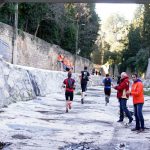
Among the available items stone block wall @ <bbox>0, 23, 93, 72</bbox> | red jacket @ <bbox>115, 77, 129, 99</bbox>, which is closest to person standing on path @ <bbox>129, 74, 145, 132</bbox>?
red jacket @ <bbox>115, 77, 129, 99</bbox>

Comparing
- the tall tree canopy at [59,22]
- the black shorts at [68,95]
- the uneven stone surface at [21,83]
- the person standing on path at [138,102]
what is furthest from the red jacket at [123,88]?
the tall tree canopy at [59,22]

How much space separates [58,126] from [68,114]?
3.29m

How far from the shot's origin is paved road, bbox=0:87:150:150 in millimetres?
10453

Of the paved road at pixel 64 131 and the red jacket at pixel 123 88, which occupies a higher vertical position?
the red jacket at pixel 123 88

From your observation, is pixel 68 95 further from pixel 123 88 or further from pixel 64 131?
pixel 64 131

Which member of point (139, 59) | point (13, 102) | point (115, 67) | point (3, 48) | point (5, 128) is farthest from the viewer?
point (115, 67)

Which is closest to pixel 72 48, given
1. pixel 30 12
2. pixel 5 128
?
pixel 30 12

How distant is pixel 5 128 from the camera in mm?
12242

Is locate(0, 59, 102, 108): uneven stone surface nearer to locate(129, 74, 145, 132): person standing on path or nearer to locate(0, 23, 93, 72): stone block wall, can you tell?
locate(0, 23, 93, 72): stone block wall

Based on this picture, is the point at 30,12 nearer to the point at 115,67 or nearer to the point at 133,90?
the point at 133,90

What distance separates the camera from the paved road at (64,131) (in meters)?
10.5

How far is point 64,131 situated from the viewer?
12477 mm

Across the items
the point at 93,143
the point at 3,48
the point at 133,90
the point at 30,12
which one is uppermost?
the point at 30,12

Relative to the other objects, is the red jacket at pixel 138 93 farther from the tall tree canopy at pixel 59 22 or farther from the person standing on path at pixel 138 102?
the tall tree canopy at pixel 59 22
